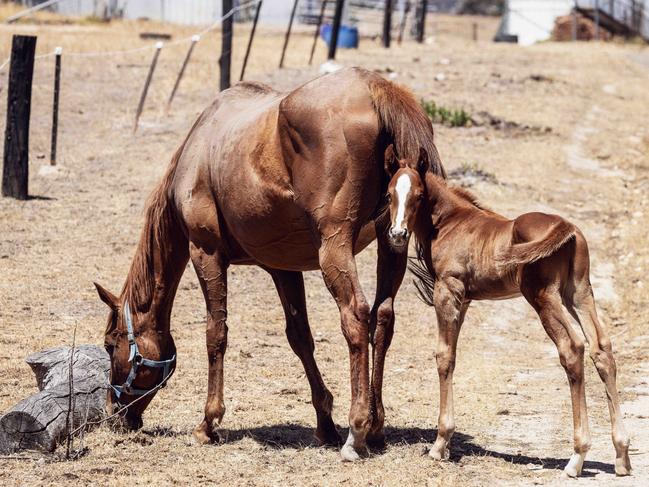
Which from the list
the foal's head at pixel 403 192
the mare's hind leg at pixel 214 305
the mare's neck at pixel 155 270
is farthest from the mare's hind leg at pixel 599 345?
the mare's neck at pixel 155 270

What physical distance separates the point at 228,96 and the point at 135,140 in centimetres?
1057

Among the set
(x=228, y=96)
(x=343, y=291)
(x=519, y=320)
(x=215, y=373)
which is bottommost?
(x=519, y=320)

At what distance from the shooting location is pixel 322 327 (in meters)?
10.2

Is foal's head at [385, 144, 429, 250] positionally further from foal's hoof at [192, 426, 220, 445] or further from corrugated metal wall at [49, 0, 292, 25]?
corrugated metal wall at [49, 0, 292, 25]

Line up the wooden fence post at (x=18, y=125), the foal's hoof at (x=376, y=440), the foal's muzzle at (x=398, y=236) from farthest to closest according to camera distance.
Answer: the wooden fence post at (x=18, y=125) → the foal's hoof at (x=376, y=440) → the foal's muzzle at (x=398, y=236)

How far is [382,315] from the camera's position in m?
6.45

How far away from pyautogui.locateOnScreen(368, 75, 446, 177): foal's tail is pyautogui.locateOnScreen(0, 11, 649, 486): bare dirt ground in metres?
1.79

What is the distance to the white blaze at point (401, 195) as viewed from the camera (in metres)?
5.87

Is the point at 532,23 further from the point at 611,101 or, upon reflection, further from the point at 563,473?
the point at 563,473

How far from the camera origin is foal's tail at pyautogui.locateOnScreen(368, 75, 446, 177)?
6.30 m

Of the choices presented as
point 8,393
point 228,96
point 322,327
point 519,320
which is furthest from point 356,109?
point 519,320

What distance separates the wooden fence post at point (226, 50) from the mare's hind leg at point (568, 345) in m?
12.4

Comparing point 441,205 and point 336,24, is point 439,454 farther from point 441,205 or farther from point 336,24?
point 336,24

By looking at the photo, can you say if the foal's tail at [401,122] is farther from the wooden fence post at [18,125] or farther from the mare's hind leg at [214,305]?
the wooden fence post at [18,125]
